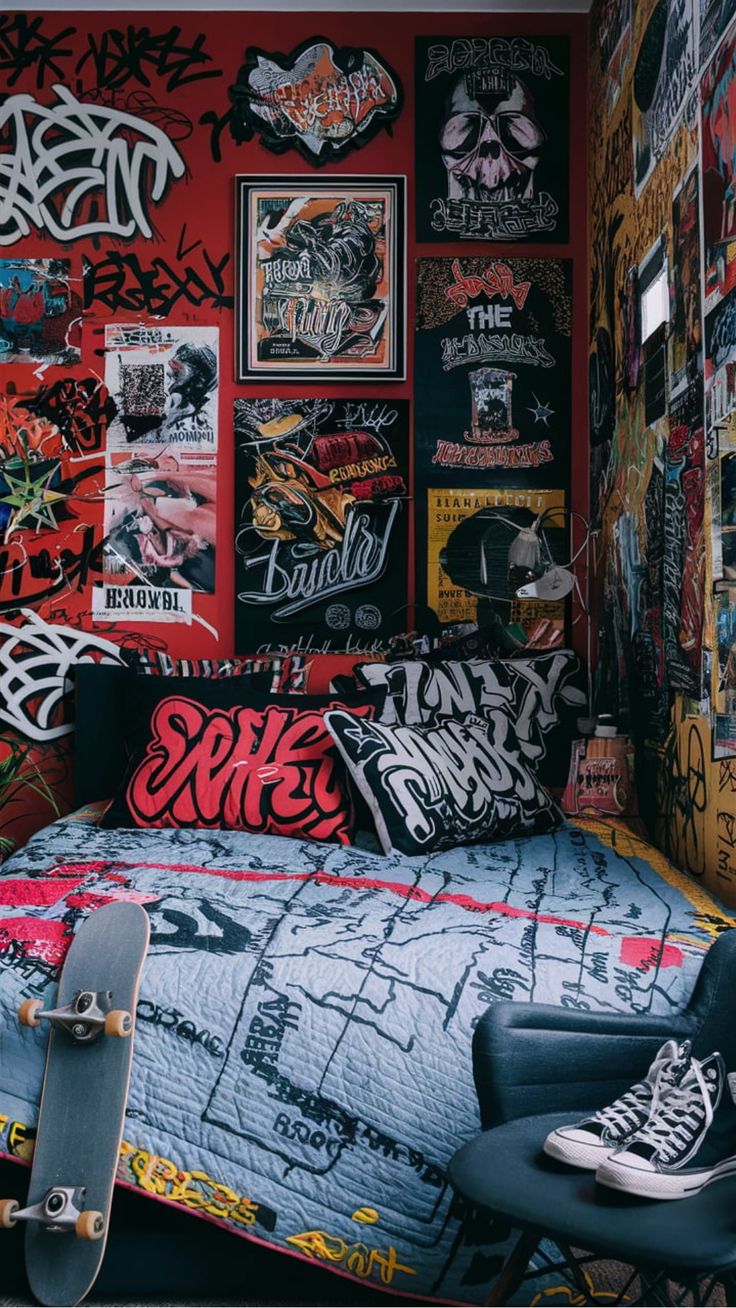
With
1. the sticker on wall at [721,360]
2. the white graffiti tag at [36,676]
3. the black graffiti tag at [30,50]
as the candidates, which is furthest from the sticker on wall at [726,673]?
the black graffiti tag at [30,50]

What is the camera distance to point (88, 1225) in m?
1.55

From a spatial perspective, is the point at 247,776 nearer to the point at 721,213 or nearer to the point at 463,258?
the point at 721,213

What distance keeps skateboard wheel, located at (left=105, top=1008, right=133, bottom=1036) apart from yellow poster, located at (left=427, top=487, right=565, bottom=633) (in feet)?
6.62

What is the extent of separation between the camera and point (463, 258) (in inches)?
135

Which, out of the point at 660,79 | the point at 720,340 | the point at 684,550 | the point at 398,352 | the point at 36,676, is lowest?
the point at 36,676

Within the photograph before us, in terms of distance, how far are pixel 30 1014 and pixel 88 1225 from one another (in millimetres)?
291

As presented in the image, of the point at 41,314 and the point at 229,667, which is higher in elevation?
the point at 41,314

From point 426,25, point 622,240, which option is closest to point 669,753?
point 622,240

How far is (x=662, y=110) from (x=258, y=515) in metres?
1.55

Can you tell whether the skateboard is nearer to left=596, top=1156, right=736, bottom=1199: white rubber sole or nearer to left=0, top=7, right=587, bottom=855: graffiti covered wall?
left=596, top=1156, right=736, bottom=1199: white rubber sole

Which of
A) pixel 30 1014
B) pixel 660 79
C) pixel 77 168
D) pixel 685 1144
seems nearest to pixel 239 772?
pixel 30 1014

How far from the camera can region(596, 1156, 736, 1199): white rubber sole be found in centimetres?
119

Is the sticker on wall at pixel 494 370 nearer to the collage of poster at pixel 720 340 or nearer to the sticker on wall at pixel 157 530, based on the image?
the sticker on wall at pixel 157 530

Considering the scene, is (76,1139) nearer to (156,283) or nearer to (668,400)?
(668,400)
